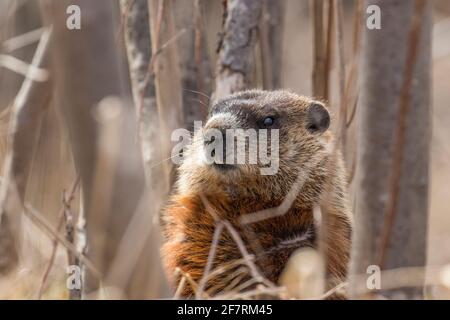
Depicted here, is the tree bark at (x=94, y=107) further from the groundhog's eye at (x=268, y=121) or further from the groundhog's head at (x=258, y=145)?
the groundhog's eye at (x=268, y=121)

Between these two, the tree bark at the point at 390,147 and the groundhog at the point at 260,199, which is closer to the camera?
the tree bark at the point at 390,147

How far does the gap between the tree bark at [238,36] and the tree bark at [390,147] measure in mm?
1088

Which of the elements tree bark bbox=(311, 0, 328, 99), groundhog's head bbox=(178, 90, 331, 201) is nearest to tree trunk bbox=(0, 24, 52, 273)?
groundhog's head bbox=(178, 90, 331, 201)

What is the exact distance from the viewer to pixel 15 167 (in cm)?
519

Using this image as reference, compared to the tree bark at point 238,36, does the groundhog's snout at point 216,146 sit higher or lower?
lower

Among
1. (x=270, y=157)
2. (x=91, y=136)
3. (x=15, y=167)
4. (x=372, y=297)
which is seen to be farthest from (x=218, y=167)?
(x=15, y=167)

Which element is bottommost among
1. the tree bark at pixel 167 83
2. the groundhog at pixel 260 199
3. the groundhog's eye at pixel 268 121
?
the groundhog at pixel 260 199

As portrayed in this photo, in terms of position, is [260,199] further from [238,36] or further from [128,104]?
[128,104]

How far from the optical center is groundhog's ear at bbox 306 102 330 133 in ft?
15.0

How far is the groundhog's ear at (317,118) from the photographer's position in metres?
4.57

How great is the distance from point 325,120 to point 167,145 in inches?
34.4

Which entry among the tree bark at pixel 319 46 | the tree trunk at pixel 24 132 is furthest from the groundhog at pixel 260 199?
the tree trunk at pixel 24 132

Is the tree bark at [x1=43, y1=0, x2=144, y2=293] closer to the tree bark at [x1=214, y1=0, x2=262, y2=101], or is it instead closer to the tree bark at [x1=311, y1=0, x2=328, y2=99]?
the tree bark at [x1=214, y1=0, x2=262, y2=101]
